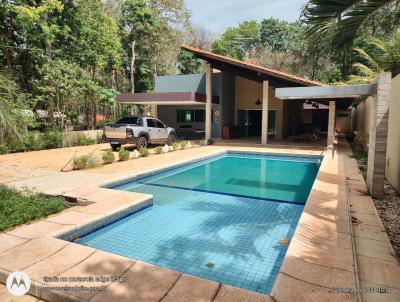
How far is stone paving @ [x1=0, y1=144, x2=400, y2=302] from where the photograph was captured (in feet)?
9.97

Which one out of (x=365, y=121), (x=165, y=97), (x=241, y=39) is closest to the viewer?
(x=365, y=121)

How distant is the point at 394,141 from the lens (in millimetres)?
7539

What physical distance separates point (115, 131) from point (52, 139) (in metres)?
4.55

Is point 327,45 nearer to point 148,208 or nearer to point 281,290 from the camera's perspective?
point 281,290

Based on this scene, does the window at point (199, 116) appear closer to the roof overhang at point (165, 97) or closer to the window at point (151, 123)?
the roof overhang at point (165, 97)

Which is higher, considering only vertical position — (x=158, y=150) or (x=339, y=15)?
(x=339, y=15)

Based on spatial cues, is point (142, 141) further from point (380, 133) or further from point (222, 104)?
point (380, 133)

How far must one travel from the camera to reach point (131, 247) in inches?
190

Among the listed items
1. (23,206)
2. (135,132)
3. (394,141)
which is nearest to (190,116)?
(135,132)

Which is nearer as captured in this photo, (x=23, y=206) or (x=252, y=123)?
(x=23, y=206)

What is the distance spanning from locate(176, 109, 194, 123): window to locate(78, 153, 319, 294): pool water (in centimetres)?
1324

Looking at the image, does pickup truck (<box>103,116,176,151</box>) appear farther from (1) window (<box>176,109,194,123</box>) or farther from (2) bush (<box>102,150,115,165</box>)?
(1) window (<box>176,109,194,123</box>)

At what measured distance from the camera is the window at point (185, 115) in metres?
23.0

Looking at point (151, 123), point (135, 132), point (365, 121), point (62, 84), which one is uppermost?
point (62, 84)
